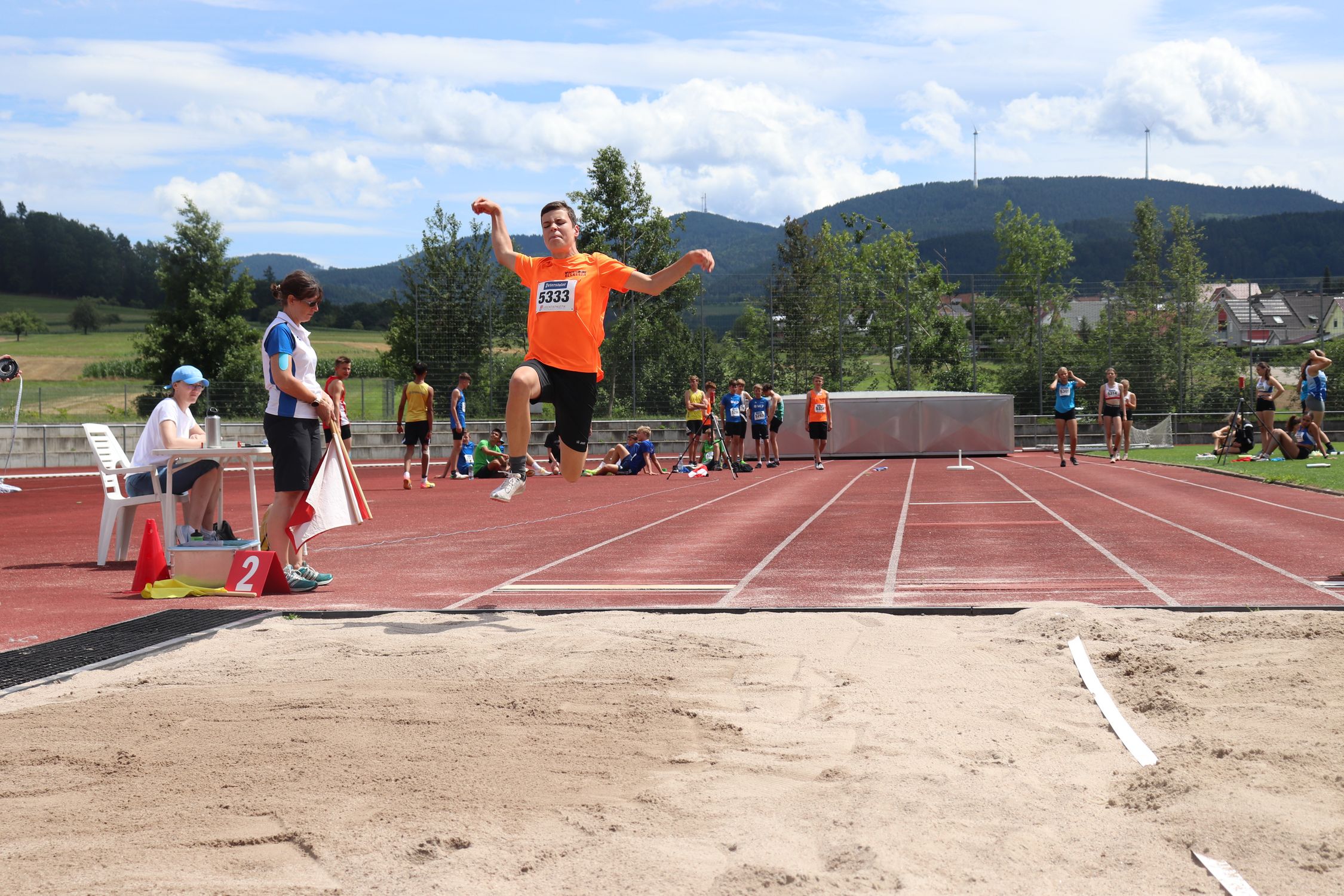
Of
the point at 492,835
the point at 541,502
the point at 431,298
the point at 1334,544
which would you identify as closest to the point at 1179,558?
the point at 1334,544

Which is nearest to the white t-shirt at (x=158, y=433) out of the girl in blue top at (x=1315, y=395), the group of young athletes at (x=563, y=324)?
the group of young athletes at (x=563, y=324)

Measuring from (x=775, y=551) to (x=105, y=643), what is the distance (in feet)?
15.1

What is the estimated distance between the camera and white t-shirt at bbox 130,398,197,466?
701 centimetres

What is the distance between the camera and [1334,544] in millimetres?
7625

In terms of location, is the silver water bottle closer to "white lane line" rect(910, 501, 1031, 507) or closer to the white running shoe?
the white running shoe

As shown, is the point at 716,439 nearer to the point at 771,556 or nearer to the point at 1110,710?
the point at 771,556

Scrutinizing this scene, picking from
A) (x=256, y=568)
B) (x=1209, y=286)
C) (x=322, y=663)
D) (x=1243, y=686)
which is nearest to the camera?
(x=1243, y=686)

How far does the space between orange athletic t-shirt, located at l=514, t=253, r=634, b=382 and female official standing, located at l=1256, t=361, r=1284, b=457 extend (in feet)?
52.0

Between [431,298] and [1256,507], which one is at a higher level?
[431,298]

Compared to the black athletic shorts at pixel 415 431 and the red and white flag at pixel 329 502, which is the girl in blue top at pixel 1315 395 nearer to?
the black athletic shorts at pixel 415 431

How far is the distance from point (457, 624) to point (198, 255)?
50117 mm

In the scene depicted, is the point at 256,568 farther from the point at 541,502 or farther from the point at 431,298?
the point at 431,298

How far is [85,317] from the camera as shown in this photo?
3174 inches

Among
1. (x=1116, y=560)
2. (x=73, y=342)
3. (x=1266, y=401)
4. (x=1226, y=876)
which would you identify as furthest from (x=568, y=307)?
(x=73, y=342)
